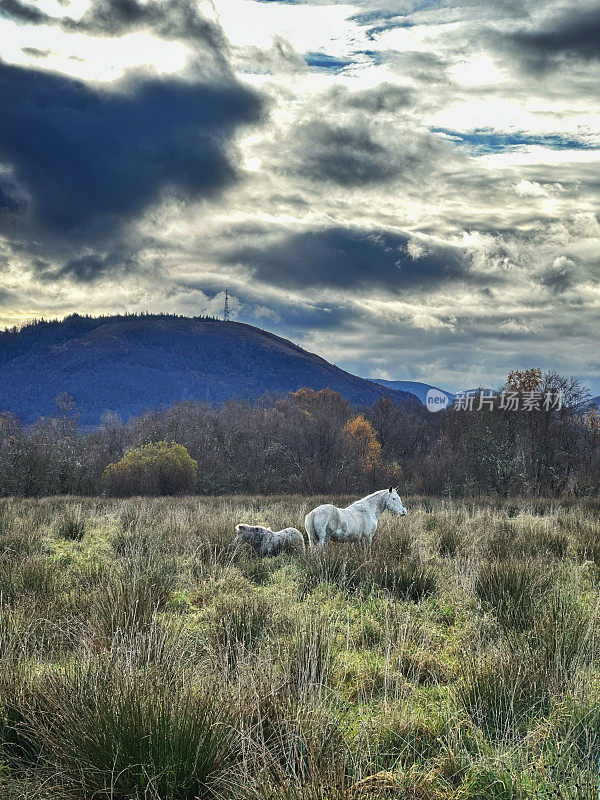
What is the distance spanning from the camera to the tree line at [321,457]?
28.0 m

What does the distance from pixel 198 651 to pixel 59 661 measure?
0.98 metres

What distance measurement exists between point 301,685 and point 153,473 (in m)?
36.3

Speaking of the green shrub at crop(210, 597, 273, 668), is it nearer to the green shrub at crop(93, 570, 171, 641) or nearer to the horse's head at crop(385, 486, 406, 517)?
the green shrub at crop(93, 570, 171, 641)

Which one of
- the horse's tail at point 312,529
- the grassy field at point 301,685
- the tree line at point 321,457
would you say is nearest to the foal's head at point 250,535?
the horse's tail at point 312,529

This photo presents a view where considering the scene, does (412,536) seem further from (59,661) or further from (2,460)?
(2,460)

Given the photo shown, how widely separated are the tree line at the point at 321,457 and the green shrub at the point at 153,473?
9 centimetres

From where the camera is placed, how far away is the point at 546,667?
4.00 meters

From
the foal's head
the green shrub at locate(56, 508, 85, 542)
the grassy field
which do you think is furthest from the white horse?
the green shrub at locate(56, 508, 85, 542)

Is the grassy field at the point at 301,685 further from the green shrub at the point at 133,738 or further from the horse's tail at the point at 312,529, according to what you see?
the horse's tail at the point at 312,529

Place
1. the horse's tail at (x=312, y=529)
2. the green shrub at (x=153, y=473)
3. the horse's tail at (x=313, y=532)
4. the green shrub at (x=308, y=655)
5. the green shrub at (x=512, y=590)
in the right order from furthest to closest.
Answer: the green shrub at (x=153, y=473), the horse's tail at (x=312, y=529), the horse's tail at (x=313, y=532), the green shrub at (x=512, y=590), the green shrub at (x=308, y=655)

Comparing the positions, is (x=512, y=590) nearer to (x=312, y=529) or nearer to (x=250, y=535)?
(x=312, y=529)

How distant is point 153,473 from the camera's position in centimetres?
3819

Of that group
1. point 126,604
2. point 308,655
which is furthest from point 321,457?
point 308,655

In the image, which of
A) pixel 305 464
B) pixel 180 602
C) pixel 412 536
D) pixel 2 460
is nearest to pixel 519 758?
pixel 180 602
